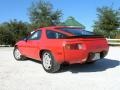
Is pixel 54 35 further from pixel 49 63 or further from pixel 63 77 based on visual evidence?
pixel 63 77

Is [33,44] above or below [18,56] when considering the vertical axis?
above

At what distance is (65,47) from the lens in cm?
891

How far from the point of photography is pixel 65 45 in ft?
29.2

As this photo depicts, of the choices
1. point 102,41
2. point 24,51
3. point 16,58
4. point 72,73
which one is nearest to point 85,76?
point 72,73

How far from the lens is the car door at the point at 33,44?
10.6m

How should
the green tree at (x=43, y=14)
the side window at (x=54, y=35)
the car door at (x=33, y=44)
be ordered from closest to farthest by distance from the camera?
1. the side window at (x=54, y=35)
2. the car door at (x=33, y=44)
3. the green tree at (x=43, y=14)

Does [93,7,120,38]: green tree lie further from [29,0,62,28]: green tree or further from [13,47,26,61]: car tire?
[13,47,26,61]: car tire

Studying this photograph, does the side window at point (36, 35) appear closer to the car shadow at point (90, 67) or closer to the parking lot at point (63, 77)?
the parking lot at point (63, 77)

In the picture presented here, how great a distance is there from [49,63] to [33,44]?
1457 mm

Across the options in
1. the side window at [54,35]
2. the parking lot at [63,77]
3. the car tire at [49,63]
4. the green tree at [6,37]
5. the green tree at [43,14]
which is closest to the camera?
the parking lot at [63,77]

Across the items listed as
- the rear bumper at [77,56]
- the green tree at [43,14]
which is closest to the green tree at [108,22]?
the green tree at [43,14]

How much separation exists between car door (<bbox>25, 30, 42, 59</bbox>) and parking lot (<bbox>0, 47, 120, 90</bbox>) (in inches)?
19.2

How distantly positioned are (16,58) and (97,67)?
4056 millimetres

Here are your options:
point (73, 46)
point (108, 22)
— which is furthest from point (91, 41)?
point (108, 22)
